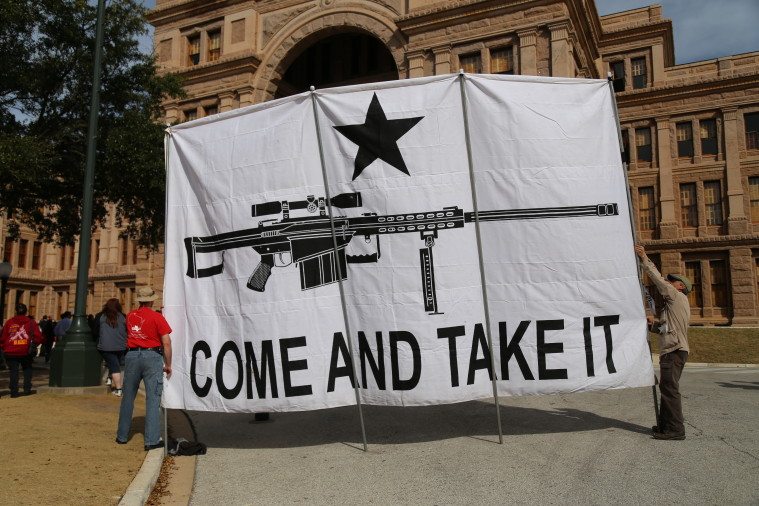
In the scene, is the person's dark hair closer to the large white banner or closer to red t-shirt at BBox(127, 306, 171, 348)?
red t-shirt at BBox(127, 306, 171, 348)

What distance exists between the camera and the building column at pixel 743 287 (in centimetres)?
2950

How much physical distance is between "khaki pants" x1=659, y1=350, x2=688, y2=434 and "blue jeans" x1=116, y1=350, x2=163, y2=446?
544cm

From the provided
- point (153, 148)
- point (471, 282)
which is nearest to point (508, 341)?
point (471, 282)

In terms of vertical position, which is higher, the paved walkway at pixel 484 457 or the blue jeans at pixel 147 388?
the blue jeans at pixel 147 388

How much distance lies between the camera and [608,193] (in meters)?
6.33

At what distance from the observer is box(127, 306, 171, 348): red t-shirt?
650 centimetres

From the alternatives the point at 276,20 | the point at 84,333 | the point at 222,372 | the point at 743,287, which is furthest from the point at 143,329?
the point at 743,287

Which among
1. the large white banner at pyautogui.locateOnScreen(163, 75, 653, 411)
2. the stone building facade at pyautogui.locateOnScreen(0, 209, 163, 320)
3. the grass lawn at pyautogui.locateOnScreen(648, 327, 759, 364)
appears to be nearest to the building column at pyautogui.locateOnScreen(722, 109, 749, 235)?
the grass lawn at pyautogui.locateOnScreen(648, 327, 759, 364)

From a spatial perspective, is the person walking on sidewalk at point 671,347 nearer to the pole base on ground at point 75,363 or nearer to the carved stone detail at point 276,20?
the pole base on ground at point 75,363

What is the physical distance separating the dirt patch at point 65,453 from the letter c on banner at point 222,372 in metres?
1.05

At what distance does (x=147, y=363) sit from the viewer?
21.4 ft

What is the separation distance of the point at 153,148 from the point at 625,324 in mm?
11045

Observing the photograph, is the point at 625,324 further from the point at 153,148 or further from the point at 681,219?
the point at 681,219

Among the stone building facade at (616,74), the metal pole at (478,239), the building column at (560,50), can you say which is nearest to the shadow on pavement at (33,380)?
the metal pole at (478,239)
